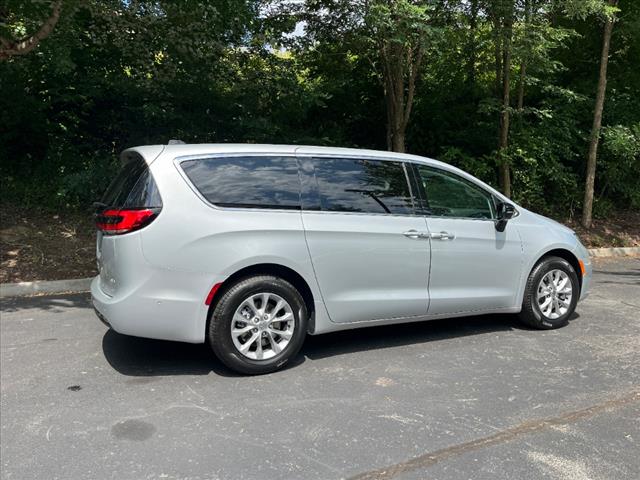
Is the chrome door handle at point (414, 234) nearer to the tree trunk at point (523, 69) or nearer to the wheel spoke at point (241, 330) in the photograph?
the wheel spoke at point (241, 330)

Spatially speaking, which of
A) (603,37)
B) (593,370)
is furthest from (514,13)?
(593,370)

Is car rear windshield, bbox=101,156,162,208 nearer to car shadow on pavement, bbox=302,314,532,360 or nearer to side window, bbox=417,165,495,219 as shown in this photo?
car shadow on pavement, bbox=302,314,532,360

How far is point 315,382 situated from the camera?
13.3 feet

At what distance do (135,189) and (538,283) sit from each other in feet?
12.4

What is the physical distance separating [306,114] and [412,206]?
23.0 feet

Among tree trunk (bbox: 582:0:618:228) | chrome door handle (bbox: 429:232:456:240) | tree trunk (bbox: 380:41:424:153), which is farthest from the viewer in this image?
tree trunk (bbox: 582:0:618:228)

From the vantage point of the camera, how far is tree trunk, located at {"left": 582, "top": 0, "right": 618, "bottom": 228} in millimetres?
11016

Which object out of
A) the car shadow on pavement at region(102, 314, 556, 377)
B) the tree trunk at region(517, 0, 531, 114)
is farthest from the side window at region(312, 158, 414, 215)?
the tree trunk at region(517, 0, 531, 114)

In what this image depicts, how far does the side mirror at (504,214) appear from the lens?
5.09 meters

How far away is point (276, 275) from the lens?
425 cm

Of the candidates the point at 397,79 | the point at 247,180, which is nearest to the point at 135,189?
the point at 247,180

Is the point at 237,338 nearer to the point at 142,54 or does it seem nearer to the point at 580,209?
the point at 142,54

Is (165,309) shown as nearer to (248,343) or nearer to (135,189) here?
(248,343)

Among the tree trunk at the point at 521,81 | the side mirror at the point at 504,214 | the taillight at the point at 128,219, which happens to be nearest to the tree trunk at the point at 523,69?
the tree trunk at the point at 521,81
